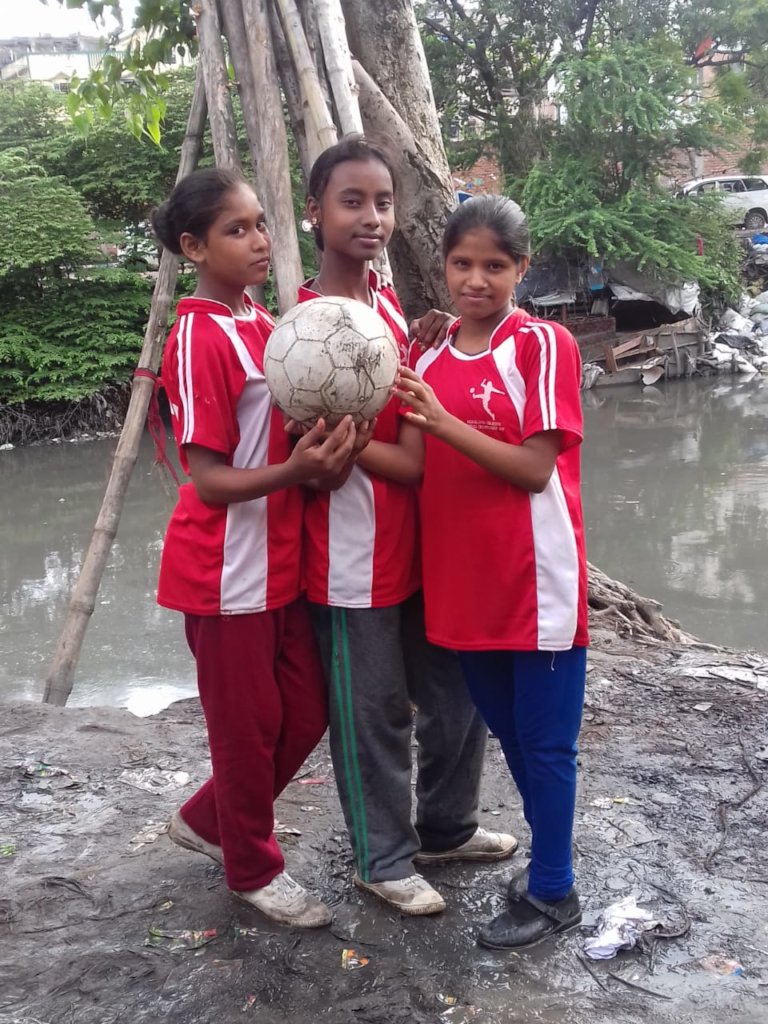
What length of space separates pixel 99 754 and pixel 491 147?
61.0ft

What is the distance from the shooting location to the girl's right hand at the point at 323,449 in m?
1.91

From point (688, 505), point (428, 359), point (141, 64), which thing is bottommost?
point (688, 505)

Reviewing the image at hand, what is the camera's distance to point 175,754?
11.5 feet

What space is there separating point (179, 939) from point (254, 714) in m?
0.60

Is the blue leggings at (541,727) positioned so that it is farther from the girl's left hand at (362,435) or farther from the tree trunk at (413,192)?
the tree trunk at (413,192)

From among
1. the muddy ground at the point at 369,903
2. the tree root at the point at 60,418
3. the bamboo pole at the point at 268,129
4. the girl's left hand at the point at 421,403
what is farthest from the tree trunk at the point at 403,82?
the tree root at the point at 60,418

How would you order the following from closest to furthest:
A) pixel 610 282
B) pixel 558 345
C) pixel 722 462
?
pixel 558 345 < pixel 722 462 < pixel 610 282

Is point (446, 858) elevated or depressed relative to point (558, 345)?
depressed

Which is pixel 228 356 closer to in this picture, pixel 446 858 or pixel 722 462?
pixel 446 858

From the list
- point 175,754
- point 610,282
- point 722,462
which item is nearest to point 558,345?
point 175,754

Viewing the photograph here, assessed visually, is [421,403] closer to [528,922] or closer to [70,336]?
[528,922]

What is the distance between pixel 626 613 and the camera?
497 centimetres

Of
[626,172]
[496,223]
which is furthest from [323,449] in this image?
[626,172]

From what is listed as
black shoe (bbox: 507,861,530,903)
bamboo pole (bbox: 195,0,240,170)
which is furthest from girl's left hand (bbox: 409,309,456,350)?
bamboo pole (bbox: 195,0,240,170)
